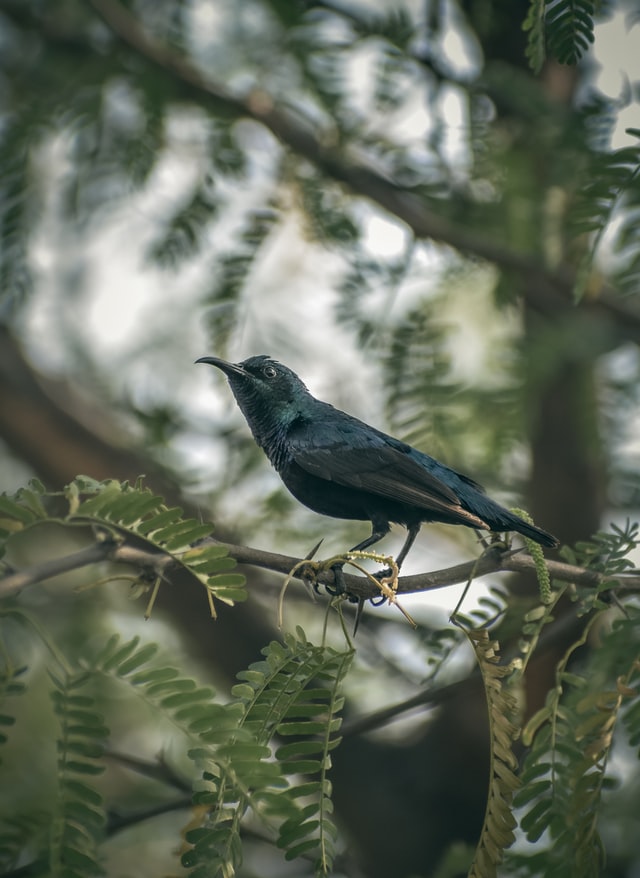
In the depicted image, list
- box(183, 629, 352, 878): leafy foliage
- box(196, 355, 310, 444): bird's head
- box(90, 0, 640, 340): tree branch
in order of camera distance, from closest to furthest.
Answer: box(183, 629, 352, 878): leafy foliage < box(196, 355, 310, 444): bird's head < box(90, 0, 640, 340): tree branch

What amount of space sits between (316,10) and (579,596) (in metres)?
3.70

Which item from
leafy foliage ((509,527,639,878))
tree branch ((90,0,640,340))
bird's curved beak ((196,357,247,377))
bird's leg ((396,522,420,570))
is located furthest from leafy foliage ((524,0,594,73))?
tree branch ((90,0,640,340))

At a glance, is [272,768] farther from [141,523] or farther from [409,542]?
[409,542]

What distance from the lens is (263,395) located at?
4.50 metres

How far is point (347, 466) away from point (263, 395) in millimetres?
675

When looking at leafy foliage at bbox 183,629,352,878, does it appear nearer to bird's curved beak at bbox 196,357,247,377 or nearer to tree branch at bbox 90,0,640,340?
bird's curved beak at bbox 196,357,247,377

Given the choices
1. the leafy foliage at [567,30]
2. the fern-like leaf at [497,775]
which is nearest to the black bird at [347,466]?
the fern-like leaf at [497,775]

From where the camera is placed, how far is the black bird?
12.3ft

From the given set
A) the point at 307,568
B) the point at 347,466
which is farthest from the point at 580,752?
the point at 347,466

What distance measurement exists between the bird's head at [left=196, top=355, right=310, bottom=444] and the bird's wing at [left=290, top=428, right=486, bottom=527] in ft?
0.80

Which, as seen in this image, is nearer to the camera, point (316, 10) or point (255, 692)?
point (255, 692)

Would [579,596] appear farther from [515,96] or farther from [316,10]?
[316,10]

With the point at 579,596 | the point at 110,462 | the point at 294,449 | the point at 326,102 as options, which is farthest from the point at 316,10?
the point at 579,596

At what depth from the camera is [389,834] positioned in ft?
19.4
